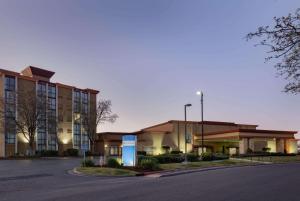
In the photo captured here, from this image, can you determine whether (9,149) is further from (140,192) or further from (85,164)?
(140,192)

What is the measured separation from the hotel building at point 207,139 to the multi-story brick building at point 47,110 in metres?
7.54

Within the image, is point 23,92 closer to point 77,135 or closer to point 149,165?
point 77,135

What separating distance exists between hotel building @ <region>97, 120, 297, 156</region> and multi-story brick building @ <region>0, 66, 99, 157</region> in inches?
297

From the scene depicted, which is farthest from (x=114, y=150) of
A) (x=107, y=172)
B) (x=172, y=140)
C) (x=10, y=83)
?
(x=107, y=172)

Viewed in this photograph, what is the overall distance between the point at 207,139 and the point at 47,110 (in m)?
32.2

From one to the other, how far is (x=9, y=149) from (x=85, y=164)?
1779 inches

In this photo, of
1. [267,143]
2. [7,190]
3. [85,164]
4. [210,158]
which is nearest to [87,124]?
[267,143]

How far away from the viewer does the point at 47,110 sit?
73938mm

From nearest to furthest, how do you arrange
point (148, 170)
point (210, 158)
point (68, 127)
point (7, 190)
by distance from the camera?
point (7, 190)
point (148, 170)
point (210, 158)
point (68, 127)

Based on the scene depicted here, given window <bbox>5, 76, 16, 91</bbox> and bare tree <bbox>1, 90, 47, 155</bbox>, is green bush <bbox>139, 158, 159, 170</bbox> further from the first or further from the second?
window <bbox>5, 76, 16, 91</bbox>

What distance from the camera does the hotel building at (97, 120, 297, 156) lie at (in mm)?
69331

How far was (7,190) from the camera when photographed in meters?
18.2

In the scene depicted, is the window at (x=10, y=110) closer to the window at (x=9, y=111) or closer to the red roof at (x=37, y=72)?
the window at (x=9, y=111)

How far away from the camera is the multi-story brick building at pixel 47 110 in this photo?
71375 mm
